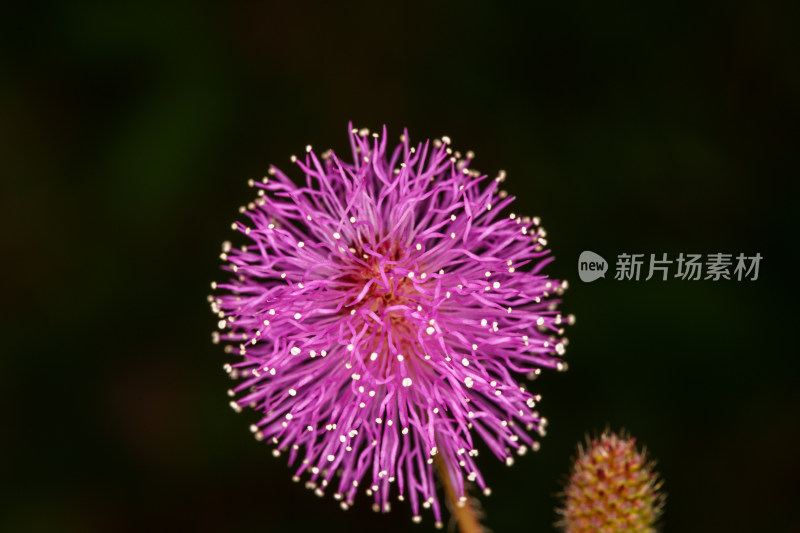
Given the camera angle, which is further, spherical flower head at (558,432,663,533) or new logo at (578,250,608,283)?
new logo at (578,250,608,283)

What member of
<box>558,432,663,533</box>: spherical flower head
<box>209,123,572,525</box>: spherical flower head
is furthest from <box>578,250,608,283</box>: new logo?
<box>558,432,663,533</box>: spherical flower head

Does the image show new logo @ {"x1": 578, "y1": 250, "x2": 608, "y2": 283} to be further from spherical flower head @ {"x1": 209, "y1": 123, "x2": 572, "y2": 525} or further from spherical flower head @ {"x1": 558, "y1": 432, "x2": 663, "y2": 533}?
spherical flower head @ {"x1": 558, "y1": 432, "x2": 663, "y2": 533}

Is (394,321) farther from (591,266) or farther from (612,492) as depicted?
(591,266)

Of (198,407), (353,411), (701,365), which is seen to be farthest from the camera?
(198,407)

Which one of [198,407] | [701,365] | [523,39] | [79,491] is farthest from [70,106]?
[701,365]

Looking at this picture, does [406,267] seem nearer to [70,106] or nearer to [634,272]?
[634,272]

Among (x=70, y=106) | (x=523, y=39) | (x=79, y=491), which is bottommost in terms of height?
(x=79, y=491)

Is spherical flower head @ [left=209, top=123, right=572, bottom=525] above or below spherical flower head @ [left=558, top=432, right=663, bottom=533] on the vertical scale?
above

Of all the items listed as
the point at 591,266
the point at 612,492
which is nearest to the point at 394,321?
the point at 612,492
